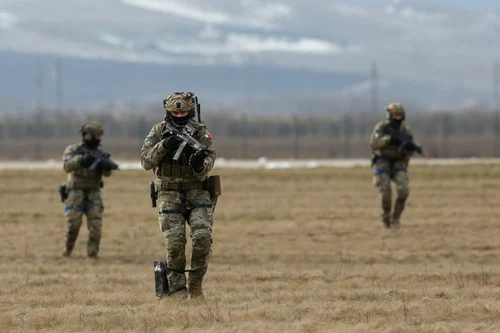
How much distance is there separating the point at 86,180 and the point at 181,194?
5.76 m

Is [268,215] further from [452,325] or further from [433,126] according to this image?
[433,126]

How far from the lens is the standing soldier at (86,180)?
55.0 feet

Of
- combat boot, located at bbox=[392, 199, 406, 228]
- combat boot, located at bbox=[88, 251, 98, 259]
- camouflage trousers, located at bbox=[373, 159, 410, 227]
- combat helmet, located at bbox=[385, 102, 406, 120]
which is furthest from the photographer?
combat boot, located at bbox=[392, 199, 406, 228]

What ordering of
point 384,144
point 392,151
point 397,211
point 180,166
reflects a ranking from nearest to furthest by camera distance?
point 180,166
point 384,144
point 392,151
point 397,211

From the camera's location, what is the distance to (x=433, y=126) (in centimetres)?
10769

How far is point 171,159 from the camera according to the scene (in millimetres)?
11492

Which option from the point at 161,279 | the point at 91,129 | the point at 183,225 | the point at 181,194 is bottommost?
the point at 161,279

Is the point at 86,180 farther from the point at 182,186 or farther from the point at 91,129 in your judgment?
the point at 182,186

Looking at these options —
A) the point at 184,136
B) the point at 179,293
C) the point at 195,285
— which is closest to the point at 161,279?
the point at 179,293

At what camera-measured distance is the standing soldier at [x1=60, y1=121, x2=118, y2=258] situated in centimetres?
1675

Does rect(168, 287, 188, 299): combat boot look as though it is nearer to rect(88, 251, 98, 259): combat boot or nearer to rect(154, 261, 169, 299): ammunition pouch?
rect(154, 261, 169, 299): ammunition pouch

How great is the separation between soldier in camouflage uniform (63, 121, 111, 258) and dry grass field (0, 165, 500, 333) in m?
0.49

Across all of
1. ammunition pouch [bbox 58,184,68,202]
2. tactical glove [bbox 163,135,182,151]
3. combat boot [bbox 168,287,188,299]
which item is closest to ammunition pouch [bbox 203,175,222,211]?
tactical glove [bbox 163,135,182,151]

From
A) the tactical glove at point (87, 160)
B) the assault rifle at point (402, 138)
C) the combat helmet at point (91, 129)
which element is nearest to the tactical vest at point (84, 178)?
the tactical glove at point (87, 160)
